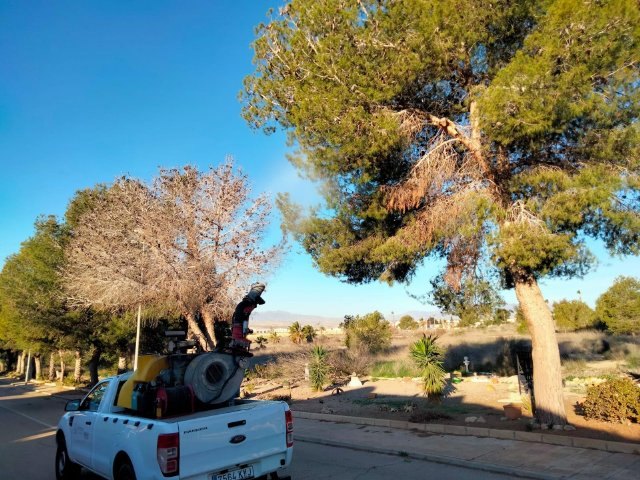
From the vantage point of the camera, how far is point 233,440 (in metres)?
5.57

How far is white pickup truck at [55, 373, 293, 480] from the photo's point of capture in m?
5.10

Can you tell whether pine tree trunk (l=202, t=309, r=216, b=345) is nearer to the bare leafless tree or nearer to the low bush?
the bare leafless tree

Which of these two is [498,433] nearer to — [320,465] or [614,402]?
[614,402]

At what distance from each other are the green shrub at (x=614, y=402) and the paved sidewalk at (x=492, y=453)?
1757mm

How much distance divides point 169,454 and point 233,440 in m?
0.80

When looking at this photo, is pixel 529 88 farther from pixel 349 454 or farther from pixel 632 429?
pixel 349 454

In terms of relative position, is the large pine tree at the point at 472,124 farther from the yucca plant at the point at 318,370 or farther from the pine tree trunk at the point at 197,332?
the pine tree trunk at the point at 197,332

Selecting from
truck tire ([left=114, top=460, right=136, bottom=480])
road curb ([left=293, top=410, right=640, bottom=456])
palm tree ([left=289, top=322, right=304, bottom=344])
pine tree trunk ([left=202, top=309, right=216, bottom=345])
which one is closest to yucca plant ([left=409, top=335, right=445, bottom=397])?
road curb ([left=293, top=410, right=640, bottom=456])

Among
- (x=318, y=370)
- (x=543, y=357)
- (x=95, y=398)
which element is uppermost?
(x=543, y=357)

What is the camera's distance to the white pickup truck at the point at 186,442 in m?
5.10

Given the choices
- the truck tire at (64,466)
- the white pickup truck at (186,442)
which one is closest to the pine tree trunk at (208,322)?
the truck tire at (64,466)

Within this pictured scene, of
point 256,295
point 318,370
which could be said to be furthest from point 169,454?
point 318,370

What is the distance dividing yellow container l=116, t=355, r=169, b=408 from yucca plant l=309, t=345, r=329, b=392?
13.9m

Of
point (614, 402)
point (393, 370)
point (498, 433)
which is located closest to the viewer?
point (614, 402)
